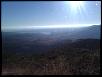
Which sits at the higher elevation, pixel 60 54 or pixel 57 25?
pixel 57 25

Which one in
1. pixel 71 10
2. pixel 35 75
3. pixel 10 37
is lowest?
pixel 35 75

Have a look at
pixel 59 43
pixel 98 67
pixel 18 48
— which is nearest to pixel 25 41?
pixel 18 48

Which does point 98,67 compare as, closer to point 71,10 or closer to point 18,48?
point 71,10

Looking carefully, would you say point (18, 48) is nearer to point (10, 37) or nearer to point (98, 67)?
point (10, 37)

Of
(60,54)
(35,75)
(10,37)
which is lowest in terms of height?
(35,75)

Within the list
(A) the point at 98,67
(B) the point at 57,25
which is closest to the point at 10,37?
(B) the point at 57,25

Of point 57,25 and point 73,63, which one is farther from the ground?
point 57,25
